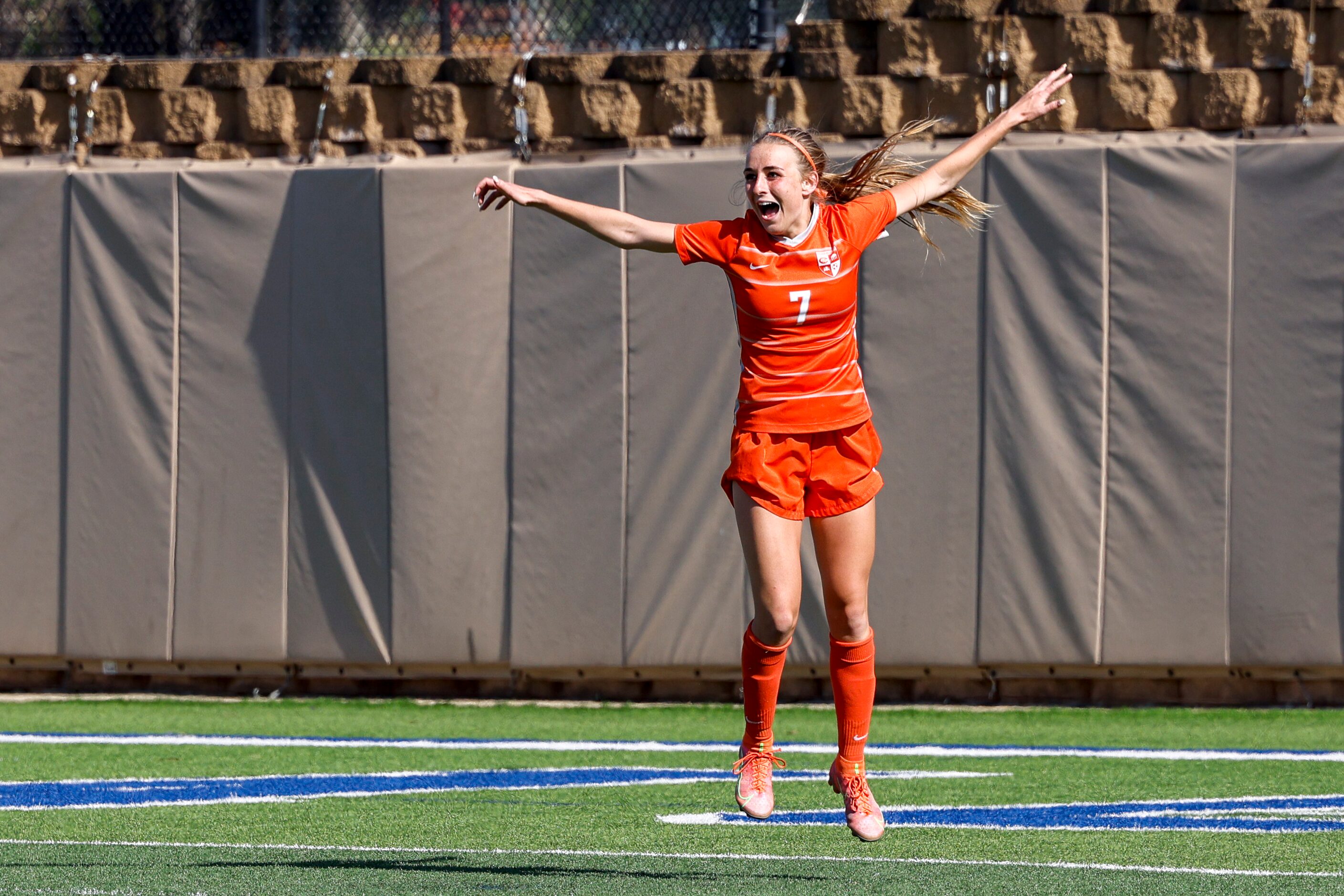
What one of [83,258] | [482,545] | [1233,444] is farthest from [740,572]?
[83,258]

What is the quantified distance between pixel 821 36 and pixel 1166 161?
205 cm

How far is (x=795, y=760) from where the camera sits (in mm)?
7496

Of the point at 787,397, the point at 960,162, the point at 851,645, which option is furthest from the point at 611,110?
the point at 851,645

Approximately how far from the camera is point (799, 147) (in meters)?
4.84

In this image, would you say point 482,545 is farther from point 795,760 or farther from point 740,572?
point 795,760

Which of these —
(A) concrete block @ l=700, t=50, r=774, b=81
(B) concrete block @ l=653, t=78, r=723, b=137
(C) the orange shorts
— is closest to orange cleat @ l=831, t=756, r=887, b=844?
(C) the orange shorts

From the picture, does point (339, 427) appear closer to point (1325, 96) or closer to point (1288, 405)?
point (1288, 405)

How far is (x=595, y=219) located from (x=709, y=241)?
1.08 ft

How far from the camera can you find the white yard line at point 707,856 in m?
4.56

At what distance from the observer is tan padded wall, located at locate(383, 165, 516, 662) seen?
9648 millimetres

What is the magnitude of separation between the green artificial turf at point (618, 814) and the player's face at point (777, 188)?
70.3 inches

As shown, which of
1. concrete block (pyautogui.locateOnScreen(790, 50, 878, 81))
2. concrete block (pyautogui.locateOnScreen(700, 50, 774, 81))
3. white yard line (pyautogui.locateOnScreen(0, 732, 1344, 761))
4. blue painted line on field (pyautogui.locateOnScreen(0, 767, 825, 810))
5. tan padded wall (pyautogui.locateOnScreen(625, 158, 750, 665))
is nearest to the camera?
blue painted line on field (pyautogui.locateOnScreen(0, 767, 825, 810))

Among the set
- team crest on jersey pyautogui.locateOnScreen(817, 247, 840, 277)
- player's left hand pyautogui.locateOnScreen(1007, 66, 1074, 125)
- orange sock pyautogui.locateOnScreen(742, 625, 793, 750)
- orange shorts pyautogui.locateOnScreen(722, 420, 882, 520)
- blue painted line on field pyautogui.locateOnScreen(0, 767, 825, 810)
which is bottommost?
blue painted line on field pyautogui.locateOnScreen(0, 767, 825, 810)

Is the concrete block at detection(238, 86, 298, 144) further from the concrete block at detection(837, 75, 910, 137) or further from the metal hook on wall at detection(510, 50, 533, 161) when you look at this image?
the concrete block at detection(837, 75, 910, 137)
